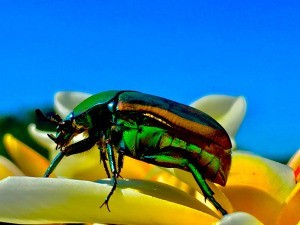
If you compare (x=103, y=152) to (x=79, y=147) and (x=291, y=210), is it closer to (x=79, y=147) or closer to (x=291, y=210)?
(x=79, y=147)

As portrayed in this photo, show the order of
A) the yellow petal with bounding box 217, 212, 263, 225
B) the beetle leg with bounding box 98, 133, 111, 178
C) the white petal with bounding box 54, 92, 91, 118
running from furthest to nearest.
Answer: the white petal with bounding box 54, 92, 91, 118 → the beetle leg with bounding box 98, 133, 111, 178 → the yellow petal with bounding box 217, 212, 263, 225

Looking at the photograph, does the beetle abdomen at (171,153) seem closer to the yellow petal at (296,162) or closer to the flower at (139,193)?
the flower at (139,193)

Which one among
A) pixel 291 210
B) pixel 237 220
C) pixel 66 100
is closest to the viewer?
pixel 237 220

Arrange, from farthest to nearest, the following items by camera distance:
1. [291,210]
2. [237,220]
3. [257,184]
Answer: [257,184] → [291,210] → [237,220]

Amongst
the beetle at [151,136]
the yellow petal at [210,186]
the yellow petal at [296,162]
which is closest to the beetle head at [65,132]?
the beetle at [151,136]

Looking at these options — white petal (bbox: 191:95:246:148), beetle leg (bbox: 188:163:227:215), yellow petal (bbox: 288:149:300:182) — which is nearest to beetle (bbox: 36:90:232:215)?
beetle leg (bbox: 188:163:227:215)

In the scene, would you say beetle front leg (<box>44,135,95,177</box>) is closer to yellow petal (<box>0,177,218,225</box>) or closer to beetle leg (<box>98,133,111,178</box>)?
beetle leg (<box>98,133,111,178</box>)

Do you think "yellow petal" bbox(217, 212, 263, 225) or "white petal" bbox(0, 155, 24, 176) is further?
"white petal" bbox(0, 155, 24, 176)

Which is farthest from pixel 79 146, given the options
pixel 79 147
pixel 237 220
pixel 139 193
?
pixel 237 220
